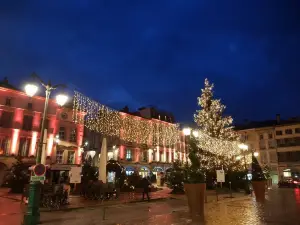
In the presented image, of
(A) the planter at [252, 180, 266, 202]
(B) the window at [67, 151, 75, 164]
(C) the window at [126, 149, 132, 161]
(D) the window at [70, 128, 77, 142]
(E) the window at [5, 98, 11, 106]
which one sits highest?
(E) the window at [5, 98, 11, 106]

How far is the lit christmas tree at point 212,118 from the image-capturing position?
29891 mm

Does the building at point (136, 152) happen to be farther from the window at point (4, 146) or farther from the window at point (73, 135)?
the window at point (4, 146)

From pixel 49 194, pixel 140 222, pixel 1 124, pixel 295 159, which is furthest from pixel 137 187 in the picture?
pixel 295 159

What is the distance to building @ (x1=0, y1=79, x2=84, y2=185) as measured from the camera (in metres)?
33.7

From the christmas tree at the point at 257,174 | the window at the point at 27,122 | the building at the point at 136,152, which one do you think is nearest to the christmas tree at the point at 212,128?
the christmas tree at the point at 257,174

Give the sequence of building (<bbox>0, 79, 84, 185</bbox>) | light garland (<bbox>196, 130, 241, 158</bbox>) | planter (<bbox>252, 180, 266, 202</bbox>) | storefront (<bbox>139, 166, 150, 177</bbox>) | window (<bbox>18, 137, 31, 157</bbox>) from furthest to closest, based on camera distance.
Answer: storefront (<bbox>139, 166, 150, 177</bbox>)
window (<bbox>18, 137, 31, 157</bbox>)
building (<bbox>0, 79, 84, 185</bbox>)
light garland (<bbox>196, 130, 241, 158</bbox>)
planter (<bbox>252, 180, 266, 202</bbox>)

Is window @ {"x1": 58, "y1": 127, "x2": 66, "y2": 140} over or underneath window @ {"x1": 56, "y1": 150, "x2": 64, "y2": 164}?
over

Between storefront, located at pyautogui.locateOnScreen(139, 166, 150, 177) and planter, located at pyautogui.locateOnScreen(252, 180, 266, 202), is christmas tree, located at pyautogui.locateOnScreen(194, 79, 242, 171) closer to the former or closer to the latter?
planter, located at pyautogui.locateOnScreen(252, 180, 266, 202)

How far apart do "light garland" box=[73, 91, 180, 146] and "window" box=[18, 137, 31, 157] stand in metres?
6.87

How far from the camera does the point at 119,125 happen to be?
34500mm

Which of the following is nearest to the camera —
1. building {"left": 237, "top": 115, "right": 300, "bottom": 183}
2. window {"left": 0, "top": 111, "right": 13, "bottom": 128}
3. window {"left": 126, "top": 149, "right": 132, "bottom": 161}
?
window {"left": 0, "top": 111, "right": 13, "bottom": 128}

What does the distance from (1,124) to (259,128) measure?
50267 mm

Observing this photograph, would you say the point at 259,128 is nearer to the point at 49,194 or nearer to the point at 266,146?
the point at 266,146

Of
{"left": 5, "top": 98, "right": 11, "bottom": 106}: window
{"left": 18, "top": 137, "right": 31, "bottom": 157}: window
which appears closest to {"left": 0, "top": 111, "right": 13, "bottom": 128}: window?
Result: {"left": 5, "top": 98, "right": 11, "bottom": 106}: window
